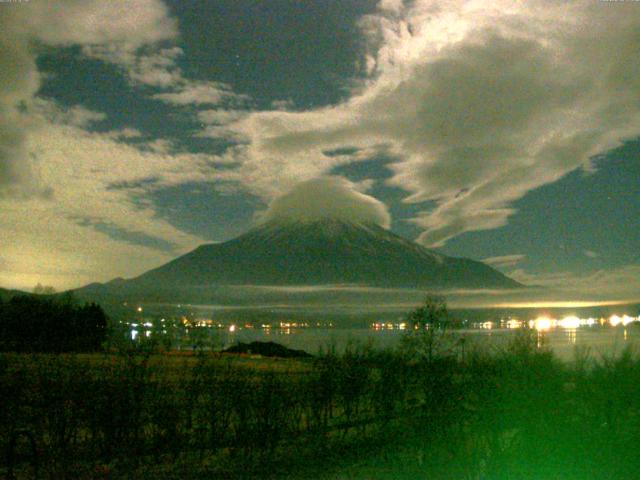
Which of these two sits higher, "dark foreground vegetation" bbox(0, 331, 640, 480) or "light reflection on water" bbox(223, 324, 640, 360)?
"light reflection on water" bbox(223, 324, 640, 360)

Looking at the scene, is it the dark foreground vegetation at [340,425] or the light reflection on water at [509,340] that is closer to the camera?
the dark foreground vegetation at [340,425]

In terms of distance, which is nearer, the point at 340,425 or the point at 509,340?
the point at 340,425

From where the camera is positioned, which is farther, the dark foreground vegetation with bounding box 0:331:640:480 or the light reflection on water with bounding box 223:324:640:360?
the light reflection on water with bounding box 223:324:640:360

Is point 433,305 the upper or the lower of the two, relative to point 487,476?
upper

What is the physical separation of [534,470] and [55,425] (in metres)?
6.70

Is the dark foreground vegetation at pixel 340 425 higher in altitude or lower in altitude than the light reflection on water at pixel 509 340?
lower

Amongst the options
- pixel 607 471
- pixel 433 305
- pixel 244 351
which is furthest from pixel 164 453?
pixel 244 351

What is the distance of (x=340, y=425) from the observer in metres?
13.9

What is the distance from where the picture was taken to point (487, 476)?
780 cm

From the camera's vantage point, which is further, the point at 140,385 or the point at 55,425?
the point at 140,385

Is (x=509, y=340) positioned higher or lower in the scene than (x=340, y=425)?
higher

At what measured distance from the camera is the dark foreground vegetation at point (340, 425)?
7.93 m

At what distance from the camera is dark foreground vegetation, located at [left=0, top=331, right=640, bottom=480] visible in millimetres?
7930

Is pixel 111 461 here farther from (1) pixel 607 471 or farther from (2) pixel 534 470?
(1) pixel 607 471
